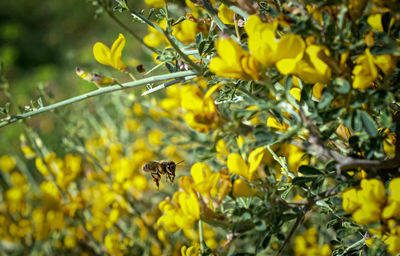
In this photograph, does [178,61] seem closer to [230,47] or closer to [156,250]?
[230,47]

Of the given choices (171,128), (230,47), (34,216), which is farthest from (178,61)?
(34,216)

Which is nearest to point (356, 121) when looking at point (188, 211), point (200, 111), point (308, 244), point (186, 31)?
point (200, 111)

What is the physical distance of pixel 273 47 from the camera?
54 centimetres

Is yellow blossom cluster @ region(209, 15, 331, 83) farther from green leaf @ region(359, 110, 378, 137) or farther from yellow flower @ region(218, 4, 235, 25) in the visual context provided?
yellow flower @ region(218, 4, 235, 25)

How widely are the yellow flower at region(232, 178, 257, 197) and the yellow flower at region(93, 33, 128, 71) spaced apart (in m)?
0.34

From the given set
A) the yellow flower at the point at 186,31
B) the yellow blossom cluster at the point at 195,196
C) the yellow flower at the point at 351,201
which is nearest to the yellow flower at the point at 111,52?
the yellow flower at the point at 186,31

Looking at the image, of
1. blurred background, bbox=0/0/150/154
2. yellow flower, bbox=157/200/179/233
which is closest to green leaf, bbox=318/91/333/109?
yellow flower, bbox=157/200/179/233

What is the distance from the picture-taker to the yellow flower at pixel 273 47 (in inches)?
21.3

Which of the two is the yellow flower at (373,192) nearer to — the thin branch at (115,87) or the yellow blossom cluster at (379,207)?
the yellow blossom cluster at (379,207)

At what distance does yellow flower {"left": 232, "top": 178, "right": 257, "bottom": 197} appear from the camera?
70 cm

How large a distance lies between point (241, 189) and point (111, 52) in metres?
0.38

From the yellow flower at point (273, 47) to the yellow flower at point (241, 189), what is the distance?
248mm

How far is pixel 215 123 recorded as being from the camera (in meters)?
0.58

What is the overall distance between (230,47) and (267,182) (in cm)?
33
